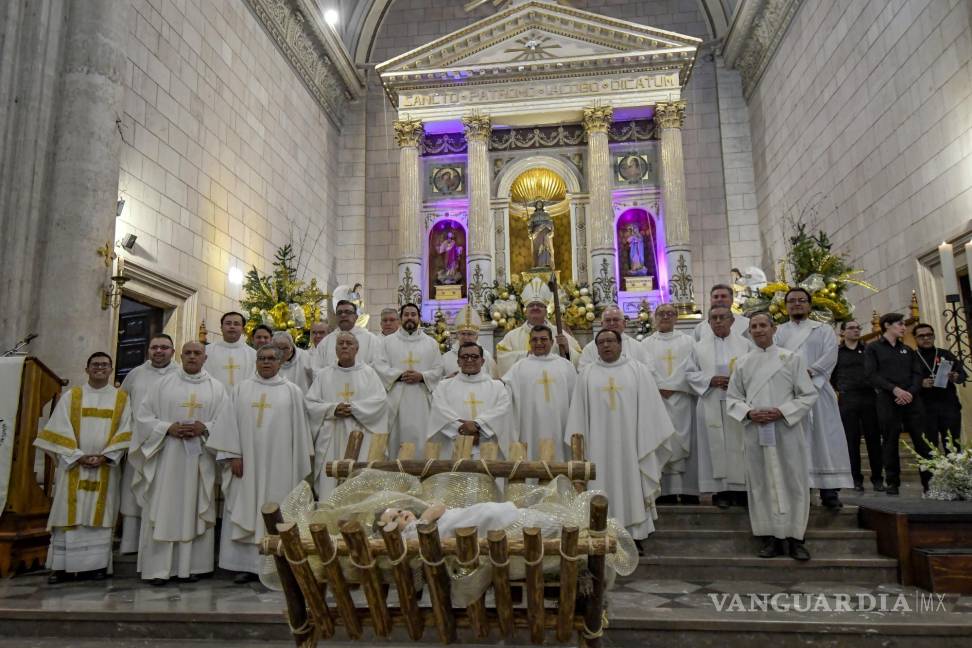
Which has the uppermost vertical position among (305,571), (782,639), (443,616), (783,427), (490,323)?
(490,323)

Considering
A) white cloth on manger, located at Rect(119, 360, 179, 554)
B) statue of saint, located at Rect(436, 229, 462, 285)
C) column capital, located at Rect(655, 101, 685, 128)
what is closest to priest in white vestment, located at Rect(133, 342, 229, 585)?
white cloth on manger, located at Rect(119, 360, 179, 554)

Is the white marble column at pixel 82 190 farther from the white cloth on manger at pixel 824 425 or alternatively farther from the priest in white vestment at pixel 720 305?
the white cloth on manger at pixel 824 425

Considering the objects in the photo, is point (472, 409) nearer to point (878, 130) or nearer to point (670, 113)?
point (878, 130)

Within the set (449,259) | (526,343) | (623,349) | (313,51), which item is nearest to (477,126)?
(449,259)

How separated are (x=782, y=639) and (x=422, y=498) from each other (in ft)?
6.96

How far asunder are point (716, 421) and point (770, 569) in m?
1.44

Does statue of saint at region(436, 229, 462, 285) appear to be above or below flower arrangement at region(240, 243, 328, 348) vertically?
above

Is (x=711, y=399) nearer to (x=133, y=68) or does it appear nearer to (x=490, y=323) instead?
(x=490, y=323)

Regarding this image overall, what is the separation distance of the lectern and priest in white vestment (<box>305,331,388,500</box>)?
2.20m

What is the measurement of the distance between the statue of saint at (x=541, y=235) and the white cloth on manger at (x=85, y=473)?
30.2ft

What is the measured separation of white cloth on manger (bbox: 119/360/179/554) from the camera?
5.85 metres

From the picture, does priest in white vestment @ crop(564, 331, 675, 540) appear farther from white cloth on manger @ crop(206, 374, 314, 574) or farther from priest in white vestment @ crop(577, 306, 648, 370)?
white cloth on manger @ crop(206, 374, 314, 574)

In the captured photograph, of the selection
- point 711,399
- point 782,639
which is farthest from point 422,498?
point 711,399

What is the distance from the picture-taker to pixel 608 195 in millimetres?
15180
